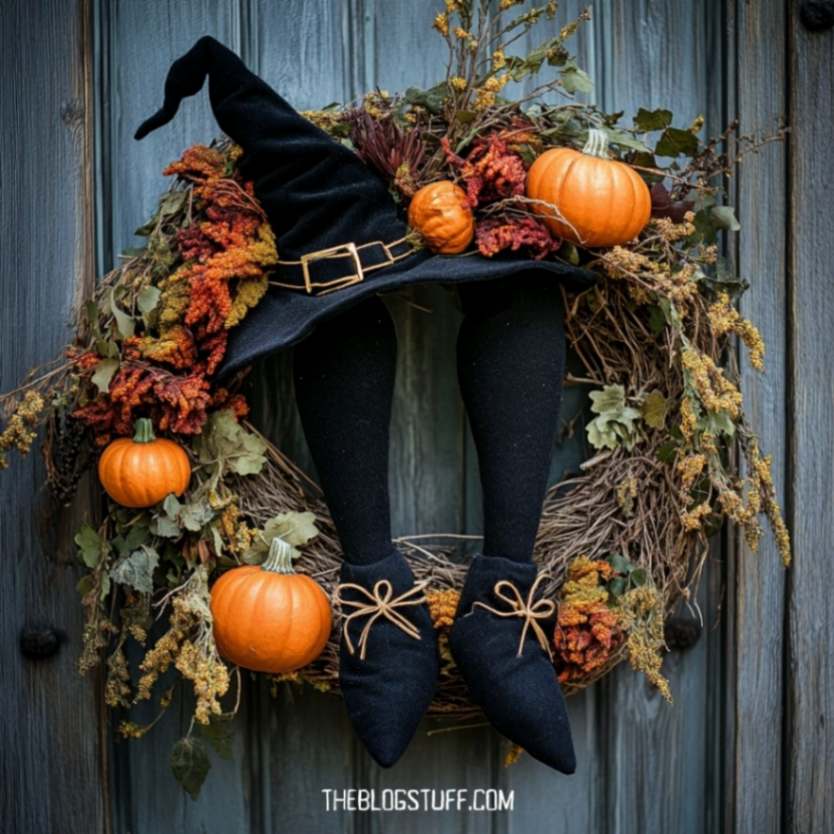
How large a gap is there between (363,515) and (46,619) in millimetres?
513

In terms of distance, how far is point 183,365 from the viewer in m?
1.11

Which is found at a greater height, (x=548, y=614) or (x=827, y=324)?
(x=827, y=324)

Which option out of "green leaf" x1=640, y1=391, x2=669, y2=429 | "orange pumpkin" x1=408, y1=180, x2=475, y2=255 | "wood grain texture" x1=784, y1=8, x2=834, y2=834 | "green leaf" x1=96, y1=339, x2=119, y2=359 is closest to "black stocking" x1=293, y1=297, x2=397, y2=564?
"orange pumpkin" x1=408, y1=180, x2=475, y2=255

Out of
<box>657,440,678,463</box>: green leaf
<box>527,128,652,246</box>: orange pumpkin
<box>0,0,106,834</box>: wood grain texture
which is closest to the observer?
<box>527,128,652,246</box>: orange pumpkin

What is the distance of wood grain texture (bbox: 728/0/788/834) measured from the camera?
4.36 ft

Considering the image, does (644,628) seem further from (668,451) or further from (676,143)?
(676,143)

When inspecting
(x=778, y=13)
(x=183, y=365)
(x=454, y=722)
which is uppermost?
(x=778, y=13)

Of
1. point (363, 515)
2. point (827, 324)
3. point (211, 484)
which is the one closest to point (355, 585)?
point (363, 515)

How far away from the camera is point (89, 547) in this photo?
119 cm

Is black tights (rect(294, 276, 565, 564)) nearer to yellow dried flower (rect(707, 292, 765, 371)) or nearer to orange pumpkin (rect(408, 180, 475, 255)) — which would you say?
orange pumpkin (rect(408, 180, 475, 255))

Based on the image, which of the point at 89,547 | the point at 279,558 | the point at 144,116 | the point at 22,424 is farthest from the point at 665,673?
the point at 144,116

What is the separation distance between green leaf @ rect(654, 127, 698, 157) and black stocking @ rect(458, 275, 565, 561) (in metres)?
0.23

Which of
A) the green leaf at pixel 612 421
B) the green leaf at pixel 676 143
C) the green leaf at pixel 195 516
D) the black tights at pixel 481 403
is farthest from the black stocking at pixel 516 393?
the green leaf at pixel 195 516

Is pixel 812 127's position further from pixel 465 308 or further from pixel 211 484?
pixel 211 484
